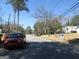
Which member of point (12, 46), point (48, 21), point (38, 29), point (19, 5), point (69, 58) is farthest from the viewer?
point (38, 29)

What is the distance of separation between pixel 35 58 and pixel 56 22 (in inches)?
3541

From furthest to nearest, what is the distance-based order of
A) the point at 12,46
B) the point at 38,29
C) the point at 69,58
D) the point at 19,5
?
1. the point at 38,29
2. the point at 19,5
3. the point at 12,46
4. the point at 69,58

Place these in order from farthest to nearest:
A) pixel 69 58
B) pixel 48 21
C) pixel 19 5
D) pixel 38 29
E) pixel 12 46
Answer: pixel 38 29, pixel 48 21, pixel 19 5, pixel 12 46, pixel 69 58

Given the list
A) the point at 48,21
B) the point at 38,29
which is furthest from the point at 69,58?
the point at 38,29

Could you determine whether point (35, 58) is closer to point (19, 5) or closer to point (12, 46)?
point (12, 46)

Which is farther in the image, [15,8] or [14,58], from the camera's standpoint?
[15,8]

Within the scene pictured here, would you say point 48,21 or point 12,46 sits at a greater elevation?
point 48,21

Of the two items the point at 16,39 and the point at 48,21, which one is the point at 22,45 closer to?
the point at 16,39

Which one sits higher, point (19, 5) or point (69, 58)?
point (19, 5)

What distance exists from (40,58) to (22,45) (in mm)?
9415

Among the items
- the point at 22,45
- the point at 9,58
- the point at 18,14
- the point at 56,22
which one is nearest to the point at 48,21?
the point at 56,22

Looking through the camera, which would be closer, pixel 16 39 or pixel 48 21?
pixel 16 39

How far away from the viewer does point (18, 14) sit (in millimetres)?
83062

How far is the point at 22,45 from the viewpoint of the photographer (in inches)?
931
